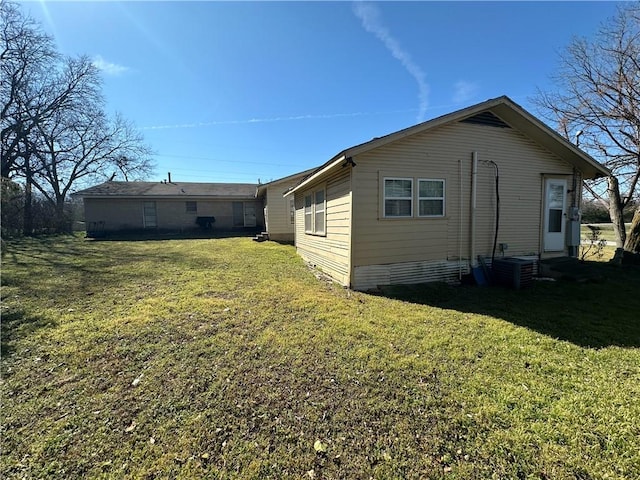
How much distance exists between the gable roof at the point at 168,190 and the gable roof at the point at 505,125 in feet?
46.7

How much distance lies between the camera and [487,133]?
24.9ft

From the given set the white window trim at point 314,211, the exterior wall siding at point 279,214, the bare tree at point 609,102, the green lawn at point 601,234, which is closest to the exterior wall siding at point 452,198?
the white window trim at point 314,211

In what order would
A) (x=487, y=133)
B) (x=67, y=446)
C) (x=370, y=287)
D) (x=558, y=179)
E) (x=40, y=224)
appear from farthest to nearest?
(x=40, y=224), (x=558, y=179), (x=487, y=133), (x=370, y=287), (x=67, y=446)

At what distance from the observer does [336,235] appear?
7.54 meters

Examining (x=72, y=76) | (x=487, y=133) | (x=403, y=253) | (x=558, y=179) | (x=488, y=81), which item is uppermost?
(x=72, y=76)

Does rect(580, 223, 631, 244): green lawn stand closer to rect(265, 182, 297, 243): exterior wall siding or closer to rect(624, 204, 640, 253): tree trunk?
rect(624, 204, 640, 253): tree trunk

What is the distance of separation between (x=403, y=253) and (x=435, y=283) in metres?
1.16

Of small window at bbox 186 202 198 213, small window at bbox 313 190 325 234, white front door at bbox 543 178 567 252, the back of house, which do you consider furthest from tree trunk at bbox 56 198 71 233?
white front door at bbox 543 178 567 252

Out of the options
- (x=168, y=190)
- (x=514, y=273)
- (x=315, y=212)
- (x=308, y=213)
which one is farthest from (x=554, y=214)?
(x=168, y=190)

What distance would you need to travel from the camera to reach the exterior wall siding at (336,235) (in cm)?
678

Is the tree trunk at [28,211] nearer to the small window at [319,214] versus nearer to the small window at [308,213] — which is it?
the small window at [308,213]

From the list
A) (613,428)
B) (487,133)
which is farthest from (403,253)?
(613,428)

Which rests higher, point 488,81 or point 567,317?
point 488,81

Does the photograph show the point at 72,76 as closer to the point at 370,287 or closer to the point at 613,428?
the point at 370,287
